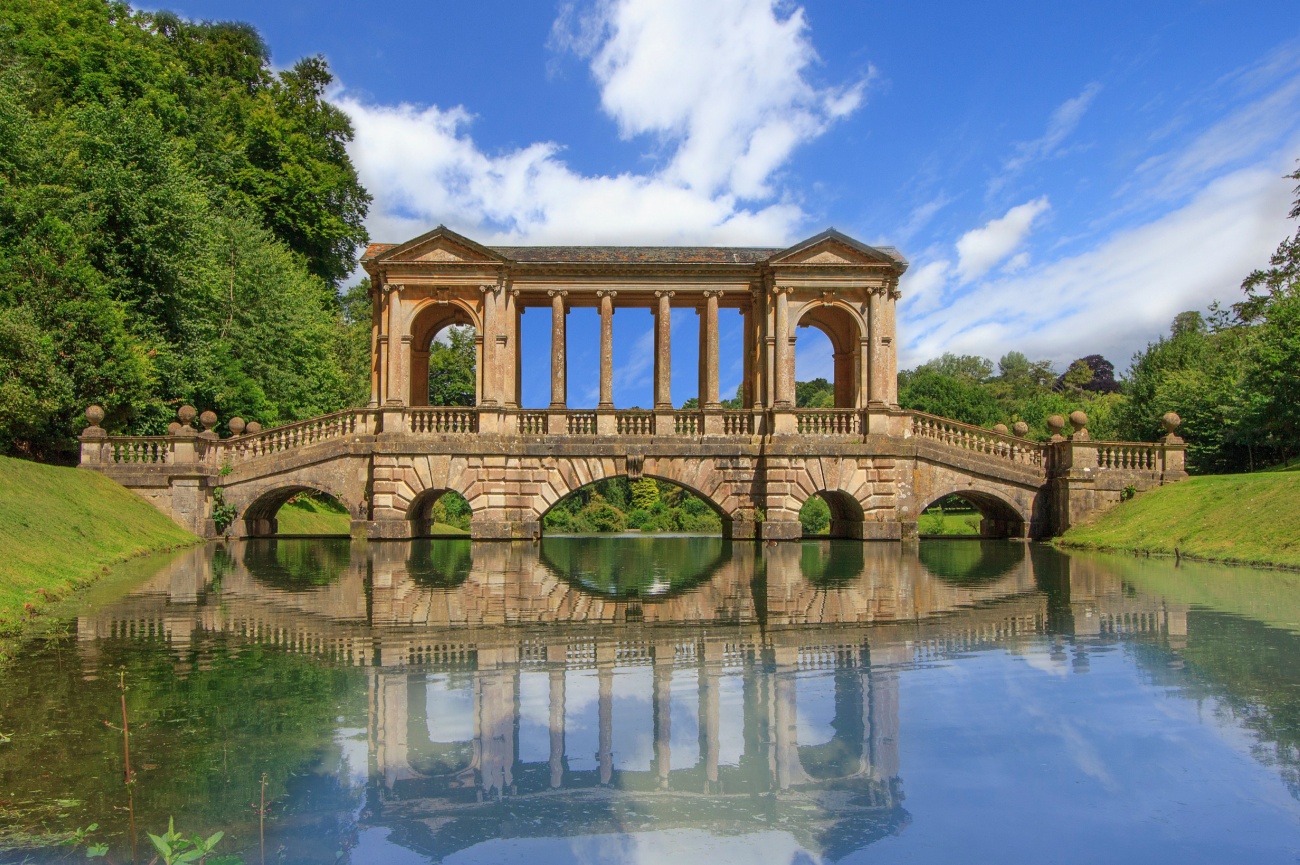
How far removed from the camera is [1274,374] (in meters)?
33.0

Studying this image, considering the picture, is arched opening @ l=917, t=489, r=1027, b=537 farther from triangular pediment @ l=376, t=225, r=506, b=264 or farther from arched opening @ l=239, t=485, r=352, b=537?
arched opening @ l=239, t=485, r=352, b=537

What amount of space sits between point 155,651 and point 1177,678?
1032 centimetres

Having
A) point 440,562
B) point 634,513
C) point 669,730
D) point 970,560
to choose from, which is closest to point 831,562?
point 970,560

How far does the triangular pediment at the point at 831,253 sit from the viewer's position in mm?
30406

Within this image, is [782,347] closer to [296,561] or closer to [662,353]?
[662,353]

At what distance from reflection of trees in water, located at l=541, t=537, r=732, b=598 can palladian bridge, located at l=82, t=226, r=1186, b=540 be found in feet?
7.97

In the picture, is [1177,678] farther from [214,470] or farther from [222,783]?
[214,470]

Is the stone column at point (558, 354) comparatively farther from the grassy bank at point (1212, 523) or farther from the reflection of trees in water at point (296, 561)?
the grassy bank at point (1212, 523)

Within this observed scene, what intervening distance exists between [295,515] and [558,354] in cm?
1632

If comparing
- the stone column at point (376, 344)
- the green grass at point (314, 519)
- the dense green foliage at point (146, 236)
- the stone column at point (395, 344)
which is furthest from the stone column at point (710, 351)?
the dense green foliage at point (146, 236)

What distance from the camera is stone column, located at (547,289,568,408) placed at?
3111 centimetres

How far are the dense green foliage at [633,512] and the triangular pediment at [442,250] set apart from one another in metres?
18.8

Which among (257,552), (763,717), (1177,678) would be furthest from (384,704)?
(257,552)

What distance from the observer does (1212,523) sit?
2322 centimetres
